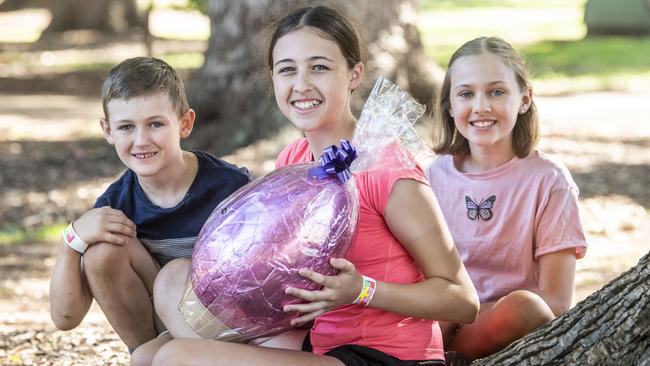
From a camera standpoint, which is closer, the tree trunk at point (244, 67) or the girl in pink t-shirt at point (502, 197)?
the girl in pink t-shirt at point (502, 197)

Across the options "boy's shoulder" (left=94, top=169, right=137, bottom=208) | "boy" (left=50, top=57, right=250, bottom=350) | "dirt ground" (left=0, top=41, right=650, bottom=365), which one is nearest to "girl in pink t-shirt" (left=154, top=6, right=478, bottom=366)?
"boy" (left=50, top=57, right=250, bottom=350)

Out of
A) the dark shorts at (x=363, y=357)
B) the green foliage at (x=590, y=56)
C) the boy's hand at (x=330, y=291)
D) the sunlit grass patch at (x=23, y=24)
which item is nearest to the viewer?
the boy's hand at (x=330, y=291)

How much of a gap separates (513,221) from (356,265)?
898 mm

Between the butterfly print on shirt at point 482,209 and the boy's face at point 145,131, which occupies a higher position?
the boy's face at point 145,131

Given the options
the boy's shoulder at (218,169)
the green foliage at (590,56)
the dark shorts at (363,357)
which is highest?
the green foliage at (590,56)

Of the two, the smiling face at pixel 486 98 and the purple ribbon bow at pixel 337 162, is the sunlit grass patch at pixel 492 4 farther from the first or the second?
the purple ribbon bow at pixel 337 162

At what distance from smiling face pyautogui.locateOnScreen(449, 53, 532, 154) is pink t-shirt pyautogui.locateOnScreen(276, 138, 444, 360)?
809mm

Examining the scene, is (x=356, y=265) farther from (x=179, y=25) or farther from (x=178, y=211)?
(x=179, y=25)

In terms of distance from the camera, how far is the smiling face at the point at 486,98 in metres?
4.05

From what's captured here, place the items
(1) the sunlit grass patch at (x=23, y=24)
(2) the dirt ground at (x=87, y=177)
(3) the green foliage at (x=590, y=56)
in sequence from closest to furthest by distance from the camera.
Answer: (2) the dirt ground at (x=87, y=177), (3) the green foliage at (x=590, y=56), (1) the sunlit grass patch at (x=23, y=24)

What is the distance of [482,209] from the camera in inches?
161

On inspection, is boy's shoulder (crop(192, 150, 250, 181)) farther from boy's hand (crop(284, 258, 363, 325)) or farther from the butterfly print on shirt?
boy's hand (crop(284, 258, 363, 325))

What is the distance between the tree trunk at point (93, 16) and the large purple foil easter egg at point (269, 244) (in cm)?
2056

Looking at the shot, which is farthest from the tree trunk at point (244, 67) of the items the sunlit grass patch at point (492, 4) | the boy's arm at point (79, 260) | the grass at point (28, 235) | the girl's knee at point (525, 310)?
the sunlit grass patch at point (492, 4)
